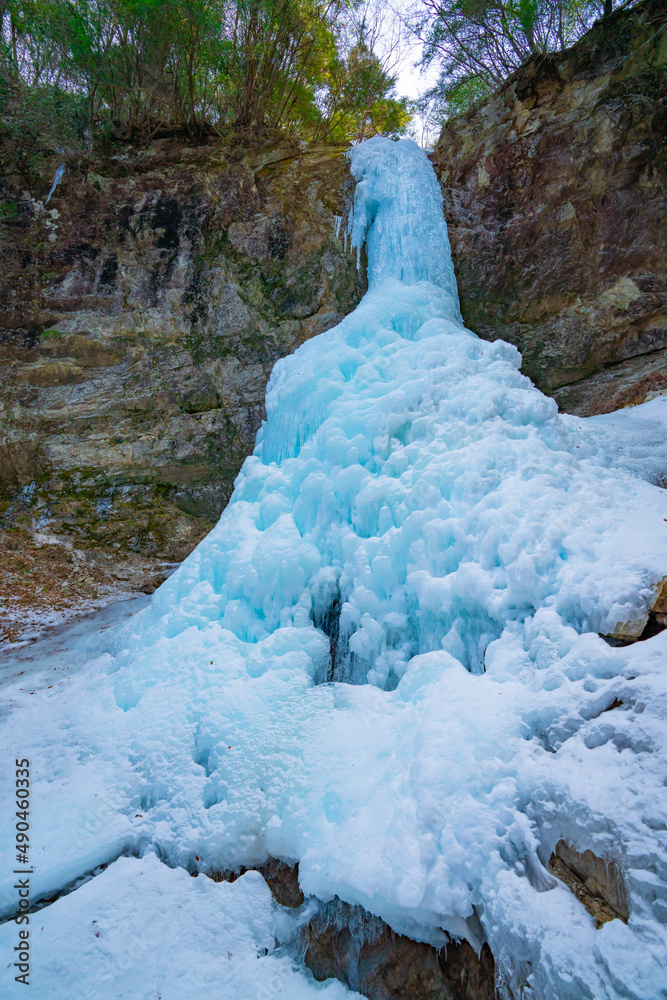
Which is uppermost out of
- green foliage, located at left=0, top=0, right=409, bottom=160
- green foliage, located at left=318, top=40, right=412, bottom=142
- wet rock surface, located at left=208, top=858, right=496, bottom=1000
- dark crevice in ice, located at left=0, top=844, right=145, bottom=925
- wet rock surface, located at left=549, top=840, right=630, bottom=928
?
green foliage, located at left=318, top=40, right=412, bottom=142

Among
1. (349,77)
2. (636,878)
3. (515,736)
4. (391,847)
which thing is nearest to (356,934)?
(391,847)

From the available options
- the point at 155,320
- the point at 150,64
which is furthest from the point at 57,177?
the point at 155,320

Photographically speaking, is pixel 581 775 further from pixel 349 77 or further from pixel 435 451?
pixel 349 77

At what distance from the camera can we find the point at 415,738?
2.28 meters

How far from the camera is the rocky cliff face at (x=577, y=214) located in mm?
5613

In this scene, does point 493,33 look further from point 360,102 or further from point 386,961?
point 386,961

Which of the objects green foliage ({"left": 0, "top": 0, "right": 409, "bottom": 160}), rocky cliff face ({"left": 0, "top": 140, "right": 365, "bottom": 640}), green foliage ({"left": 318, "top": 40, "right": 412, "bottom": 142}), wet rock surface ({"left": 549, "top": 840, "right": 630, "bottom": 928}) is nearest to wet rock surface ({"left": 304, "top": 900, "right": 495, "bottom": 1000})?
wet rock surface ({"left": 549, "top": 840, "right": 630, "bottom": 928})

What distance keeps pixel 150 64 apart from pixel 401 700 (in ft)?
30.1

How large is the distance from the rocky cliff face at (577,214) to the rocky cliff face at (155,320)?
1734mm

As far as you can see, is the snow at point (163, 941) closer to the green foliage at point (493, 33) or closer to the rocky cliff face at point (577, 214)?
the rocky cliff face at point (577, 214)

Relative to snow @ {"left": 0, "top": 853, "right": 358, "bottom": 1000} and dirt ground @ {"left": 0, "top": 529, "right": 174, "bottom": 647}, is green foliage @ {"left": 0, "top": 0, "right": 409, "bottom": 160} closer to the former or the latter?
dirt ground @ {"left": 0, "top": 529, "right": 174, "bottom": 647}

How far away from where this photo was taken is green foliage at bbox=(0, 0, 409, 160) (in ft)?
22.7

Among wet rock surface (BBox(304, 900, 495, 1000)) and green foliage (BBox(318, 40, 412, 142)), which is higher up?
green foliage (BBox(318, 40, 412, 142))

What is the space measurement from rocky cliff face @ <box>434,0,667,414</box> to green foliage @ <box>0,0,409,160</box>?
3.18m
